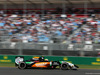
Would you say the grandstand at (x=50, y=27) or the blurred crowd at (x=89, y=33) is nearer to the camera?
the blurred crowd at (x=89, y=33)

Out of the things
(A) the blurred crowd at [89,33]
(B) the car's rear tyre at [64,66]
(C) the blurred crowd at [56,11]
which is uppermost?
(C) the blurred crowd at [56,11]

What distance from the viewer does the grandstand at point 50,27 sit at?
12609 mm

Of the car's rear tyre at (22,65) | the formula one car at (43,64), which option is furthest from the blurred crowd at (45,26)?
the car's rear tyre at (22,65)

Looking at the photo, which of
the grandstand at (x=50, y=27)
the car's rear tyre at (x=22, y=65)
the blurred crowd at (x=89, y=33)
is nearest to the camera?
the car's rear tyre at (x=22, y=65)

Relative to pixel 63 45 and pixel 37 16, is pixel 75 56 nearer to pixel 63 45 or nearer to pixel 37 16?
pixel 63 45

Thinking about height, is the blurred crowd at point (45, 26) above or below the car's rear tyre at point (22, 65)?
above

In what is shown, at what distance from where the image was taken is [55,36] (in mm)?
12609

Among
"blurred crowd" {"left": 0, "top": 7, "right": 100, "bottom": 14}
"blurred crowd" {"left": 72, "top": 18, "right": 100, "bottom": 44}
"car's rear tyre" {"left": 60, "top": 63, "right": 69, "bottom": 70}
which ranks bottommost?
"car's rear tyre" {"left": 60, "top": 63, "right": 69, "bottom": 70}

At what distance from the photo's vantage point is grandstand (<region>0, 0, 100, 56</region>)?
12609 millimetres

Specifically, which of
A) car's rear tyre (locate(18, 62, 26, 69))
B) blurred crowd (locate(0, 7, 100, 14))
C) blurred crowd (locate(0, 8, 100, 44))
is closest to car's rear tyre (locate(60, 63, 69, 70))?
car's rear tyre (locate(18, 62, 26, 69))

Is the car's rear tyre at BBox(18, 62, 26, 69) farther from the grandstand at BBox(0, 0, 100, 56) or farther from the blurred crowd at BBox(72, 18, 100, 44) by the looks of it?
the blurred crowd at BBox(72, 18, 100, 44)

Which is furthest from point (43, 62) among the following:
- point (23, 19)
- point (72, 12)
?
point (72, 12)

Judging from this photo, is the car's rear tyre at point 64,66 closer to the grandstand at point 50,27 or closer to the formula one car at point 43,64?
the formula one car at point 43,64

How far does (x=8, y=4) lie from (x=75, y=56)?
33.2 feet
